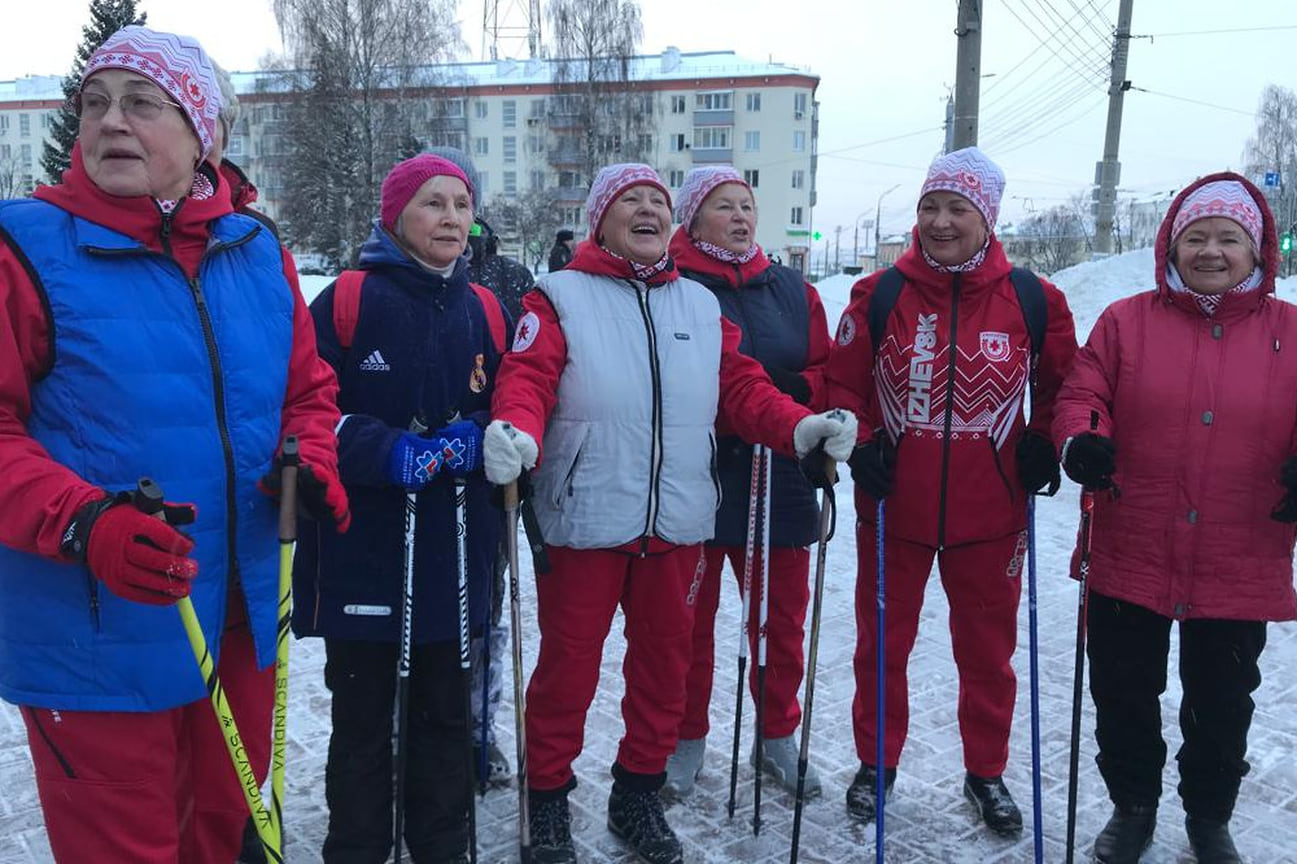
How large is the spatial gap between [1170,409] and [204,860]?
3.02 metres

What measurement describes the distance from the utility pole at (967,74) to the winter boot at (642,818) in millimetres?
6319

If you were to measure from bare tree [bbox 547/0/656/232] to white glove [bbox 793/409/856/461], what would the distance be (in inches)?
1240

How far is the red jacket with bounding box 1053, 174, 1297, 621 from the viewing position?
2893mm

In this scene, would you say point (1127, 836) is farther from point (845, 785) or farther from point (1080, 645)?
point (845, 785)

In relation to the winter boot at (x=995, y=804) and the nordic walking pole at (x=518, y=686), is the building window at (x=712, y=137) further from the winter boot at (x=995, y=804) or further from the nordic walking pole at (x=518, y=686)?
the nordic walking pole at (x=518, y=686)

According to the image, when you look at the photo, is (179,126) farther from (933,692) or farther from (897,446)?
(933,692)

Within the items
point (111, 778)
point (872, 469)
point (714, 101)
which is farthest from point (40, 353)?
point (714, 101)

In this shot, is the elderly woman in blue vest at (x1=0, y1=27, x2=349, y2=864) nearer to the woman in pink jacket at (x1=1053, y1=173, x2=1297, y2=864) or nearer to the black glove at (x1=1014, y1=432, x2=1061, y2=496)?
the black glove at (x1=1014, y1=432, x2=1061, y2=496)

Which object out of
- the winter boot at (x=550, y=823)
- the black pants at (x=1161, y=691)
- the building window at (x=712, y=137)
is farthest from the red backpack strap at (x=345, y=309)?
the building window at (x=712, y=137)

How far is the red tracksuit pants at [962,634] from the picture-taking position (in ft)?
10.7

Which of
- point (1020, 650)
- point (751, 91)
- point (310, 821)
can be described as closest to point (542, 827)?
point (310, 821)

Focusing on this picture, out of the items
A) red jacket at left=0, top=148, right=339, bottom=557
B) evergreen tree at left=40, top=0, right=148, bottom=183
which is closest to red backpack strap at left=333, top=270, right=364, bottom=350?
red jacket at left=0, top=148, right=339, bottom=557

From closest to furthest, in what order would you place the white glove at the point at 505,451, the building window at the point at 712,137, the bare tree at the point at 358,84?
1. the white glove at the point at 505,451
2. the bare tree at the point at 358,84
3. the building window at the point at 712,137

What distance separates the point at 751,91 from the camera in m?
57.2
